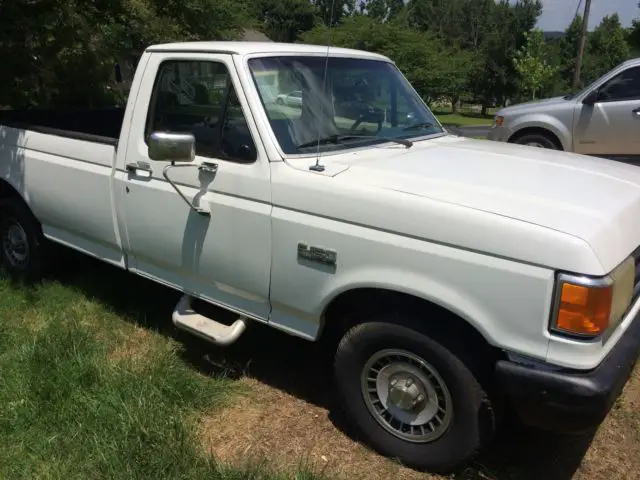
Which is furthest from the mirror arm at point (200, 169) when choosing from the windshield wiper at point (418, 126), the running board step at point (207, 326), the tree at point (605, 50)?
the tree at point (605, 50)

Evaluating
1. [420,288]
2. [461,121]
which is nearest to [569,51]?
[461,121]

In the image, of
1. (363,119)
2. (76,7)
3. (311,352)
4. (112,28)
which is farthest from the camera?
(112,28)

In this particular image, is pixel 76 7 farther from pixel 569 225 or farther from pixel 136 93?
pixel 569 225

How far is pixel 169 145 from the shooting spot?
10.3 feet

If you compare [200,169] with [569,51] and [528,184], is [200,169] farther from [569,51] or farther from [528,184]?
[569,51]

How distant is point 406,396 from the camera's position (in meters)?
2.96

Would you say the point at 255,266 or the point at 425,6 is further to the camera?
the point at 425,6

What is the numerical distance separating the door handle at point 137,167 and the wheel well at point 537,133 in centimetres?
644

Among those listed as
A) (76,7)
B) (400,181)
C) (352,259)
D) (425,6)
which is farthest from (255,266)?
(425,6)

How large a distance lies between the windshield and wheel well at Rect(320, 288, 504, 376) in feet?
2.77

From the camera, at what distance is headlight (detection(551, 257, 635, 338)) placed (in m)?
2.36

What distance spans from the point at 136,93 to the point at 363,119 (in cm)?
145

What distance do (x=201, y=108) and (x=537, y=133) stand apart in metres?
6.36

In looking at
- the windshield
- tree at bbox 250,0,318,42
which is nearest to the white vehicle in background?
the windshield
